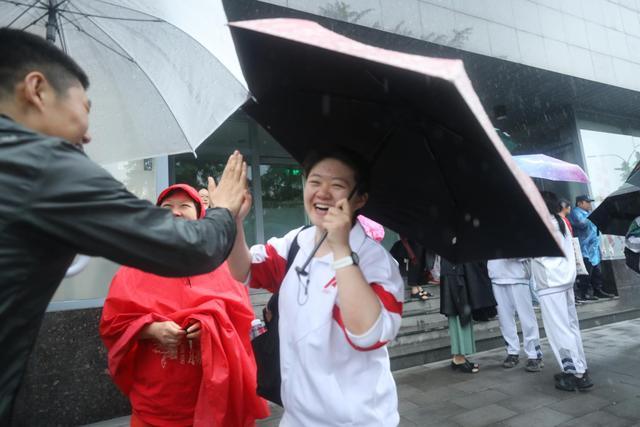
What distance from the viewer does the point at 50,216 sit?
1018mm

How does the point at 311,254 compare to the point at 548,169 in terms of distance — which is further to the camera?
the point at 548,169

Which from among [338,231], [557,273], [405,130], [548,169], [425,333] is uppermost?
[548,169]

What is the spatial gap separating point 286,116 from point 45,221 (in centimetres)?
123

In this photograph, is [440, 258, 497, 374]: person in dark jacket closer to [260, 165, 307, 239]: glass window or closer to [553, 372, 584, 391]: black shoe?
[553, 372, 584, 391]: black shoe

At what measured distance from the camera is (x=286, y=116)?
2.01 meters

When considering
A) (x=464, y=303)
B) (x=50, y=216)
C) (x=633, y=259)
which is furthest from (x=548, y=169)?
(x=50, y=216)

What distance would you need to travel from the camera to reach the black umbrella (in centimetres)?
463

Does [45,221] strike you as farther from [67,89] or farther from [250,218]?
[250,218]

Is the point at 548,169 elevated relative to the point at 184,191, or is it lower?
elevated

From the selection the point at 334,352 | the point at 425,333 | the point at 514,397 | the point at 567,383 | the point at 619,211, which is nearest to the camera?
the point at 334,352

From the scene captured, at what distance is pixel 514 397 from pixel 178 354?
3931 mm

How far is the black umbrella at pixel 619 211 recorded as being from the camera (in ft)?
15.2

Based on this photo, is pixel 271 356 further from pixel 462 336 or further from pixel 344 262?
pixel 462 336

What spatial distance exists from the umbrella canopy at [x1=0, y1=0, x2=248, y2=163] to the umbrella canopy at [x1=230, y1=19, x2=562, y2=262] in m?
0.48
